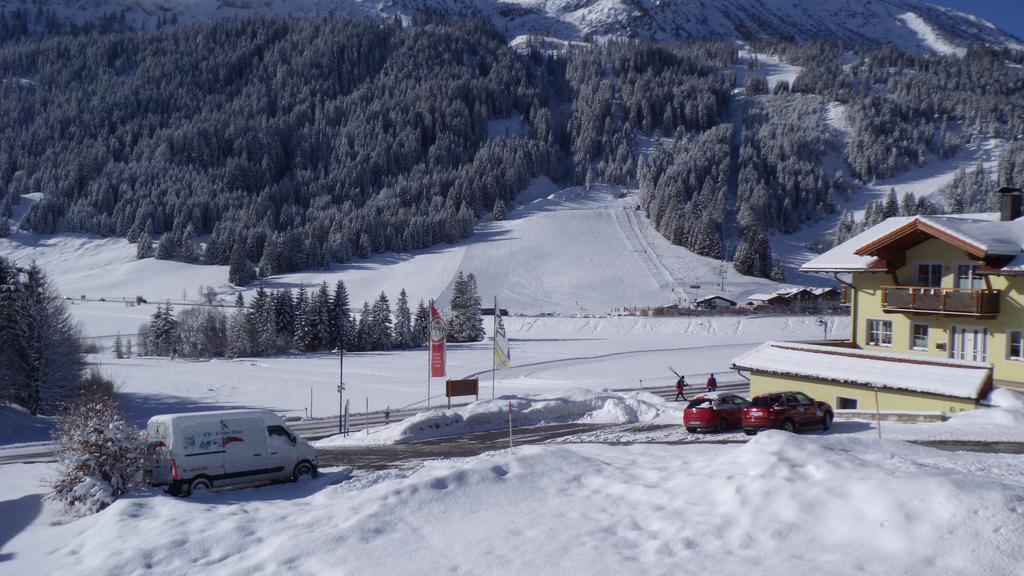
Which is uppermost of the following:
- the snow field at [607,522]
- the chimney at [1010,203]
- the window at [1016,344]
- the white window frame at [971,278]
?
the chimney at [1010,203]

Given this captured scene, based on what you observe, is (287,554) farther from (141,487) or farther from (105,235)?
(105,235)

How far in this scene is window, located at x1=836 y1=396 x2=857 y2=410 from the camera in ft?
85.9

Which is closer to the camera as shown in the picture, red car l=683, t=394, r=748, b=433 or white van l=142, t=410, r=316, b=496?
white van l=142, t=410, r=316, b=496

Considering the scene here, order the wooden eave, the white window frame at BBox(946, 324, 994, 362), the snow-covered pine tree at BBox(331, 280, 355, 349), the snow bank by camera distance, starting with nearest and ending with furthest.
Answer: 1. the wooden eave
2. the white window frame at BBox(946, 324, 994, 362)
3. the snow bank
4. the snow-covered pine tree at BBox(331, 280, 355, 349)

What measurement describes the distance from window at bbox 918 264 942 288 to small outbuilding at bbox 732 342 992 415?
370 centimetres

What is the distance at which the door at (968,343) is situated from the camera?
24922mm

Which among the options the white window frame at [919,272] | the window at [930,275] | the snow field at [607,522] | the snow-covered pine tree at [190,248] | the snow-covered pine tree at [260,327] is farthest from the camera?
the snow-covered pine tree at [190,248]

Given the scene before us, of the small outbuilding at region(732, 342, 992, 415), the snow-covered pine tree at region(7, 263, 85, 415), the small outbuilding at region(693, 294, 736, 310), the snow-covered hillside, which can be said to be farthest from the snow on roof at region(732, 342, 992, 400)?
the snow-covered hillside

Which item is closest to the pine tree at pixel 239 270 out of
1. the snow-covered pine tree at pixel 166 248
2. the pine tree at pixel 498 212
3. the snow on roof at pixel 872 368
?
the snow-covered pine tree at pixel 166 248

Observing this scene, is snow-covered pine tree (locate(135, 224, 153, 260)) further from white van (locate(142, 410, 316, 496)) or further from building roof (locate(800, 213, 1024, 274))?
white van (locate(142, 410, 316, 496))

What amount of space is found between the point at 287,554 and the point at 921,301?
79.3 feet

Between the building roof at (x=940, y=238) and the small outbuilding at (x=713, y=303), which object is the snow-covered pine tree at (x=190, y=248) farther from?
the building roof at (x=940, y=238)

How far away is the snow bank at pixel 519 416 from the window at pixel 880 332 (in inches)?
315

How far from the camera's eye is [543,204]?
645 feet
